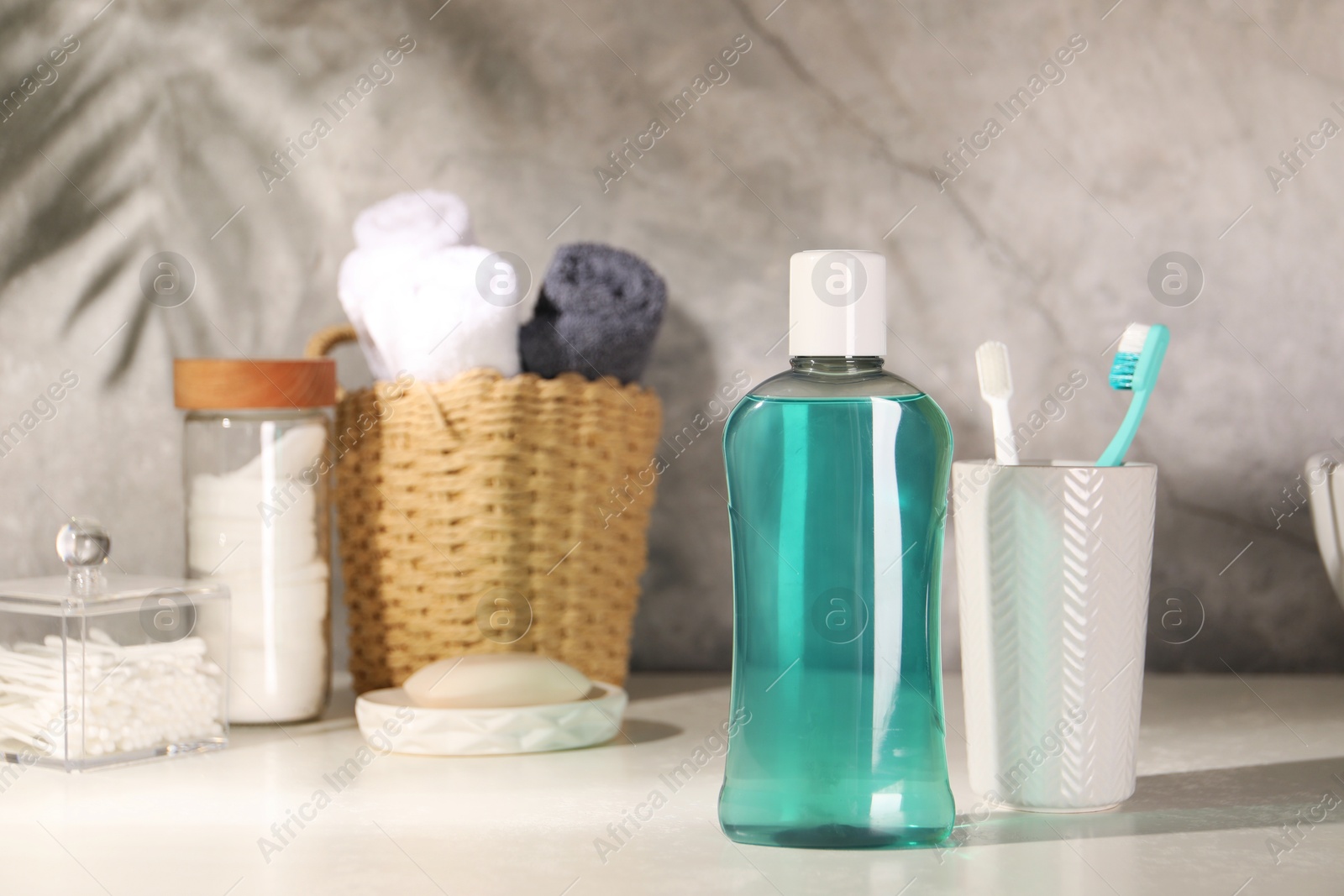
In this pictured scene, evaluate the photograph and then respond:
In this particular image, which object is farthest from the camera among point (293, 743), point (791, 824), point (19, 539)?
point (19, 539)

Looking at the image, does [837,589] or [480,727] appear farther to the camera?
[480,727]

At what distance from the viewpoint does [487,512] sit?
33.8 inches

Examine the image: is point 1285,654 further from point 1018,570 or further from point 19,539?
point 19,539

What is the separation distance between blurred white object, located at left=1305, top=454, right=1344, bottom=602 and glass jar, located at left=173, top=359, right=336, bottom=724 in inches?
25.3

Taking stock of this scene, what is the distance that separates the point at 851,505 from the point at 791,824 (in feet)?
0.46

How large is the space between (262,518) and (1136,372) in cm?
54

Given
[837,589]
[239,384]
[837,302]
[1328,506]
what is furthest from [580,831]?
[1328,506]

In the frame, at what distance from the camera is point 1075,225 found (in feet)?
3.34

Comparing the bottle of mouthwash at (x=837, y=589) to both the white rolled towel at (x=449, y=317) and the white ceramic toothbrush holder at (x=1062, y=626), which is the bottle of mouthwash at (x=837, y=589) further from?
the white rolled towel at (x=449, y=317)

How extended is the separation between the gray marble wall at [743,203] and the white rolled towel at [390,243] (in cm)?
14

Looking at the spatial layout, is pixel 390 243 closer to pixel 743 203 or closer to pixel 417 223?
pixel 417 223

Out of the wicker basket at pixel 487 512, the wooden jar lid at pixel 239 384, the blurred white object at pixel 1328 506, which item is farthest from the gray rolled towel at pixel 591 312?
the blurred white object at pixel 1328 506

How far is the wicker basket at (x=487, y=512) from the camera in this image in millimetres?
855

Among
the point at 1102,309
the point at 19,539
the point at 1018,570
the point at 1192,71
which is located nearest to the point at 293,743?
the point at 19,539
